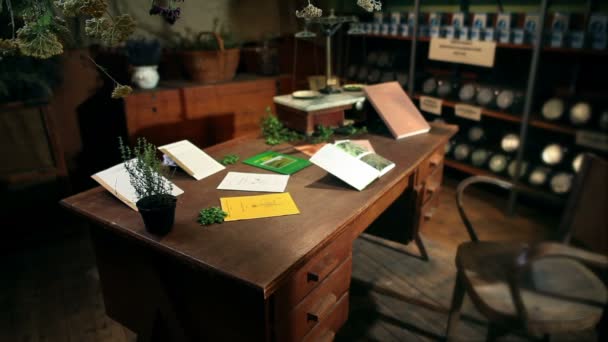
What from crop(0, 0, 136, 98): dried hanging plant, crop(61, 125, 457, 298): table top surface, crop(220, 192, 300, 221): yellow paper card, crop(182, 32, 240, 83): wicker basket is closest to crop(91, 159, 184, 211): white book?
crop(61, 125, 457, 298): table top surface

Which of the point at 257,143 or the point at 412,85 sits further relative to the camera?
the point at 412,85

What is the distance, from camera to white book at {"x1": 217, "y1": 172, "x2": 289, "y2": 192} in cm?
165

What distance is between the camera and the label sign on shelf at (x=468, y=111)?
3.16 meters

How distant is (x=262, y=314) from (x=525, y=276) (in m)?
0.91

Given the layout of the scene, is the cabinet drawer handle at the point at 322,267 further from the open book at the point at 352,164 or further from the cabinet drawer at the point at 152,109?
the cabinet drawer at the point at 152,109

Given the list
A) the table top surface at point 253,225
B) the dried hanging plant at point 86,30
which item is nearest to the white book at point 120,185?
the table top surface at point 253,225

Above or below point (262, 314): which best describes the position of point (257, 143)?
above

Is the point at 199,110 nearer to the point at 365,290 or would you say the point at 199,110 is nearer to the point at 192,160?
the point at 192,160

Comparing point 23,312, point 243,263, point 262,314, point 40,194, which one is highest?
point 243,263

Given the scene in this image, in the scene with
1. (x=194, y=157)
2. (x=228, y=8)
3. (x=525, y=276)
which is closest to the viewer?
(x=525, y=276)

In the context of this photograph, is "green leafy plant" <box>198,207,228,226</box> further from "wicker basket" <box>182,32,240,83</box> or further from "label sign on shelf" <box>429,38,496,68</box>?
"label sign on shelf" <box>429,38,496,68</box>

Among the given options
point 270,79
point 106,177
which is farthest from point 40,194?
point 270,79

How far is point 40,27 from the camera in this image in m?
1.01

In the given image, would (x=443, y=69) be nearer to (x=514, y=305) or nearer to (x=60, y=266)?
(x=514, y=305)
